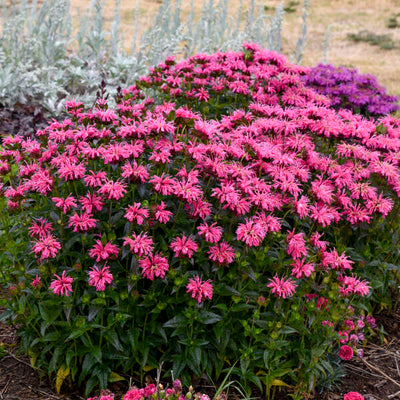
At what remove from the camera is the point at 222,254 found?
6.86 ft

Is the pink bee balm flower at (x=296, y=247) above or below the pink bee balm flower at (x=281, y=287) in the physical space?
above

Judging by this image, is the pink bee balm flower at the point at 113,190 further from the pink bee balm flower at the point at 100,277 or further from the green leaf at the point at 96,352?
the green leaf at the point at 96,352

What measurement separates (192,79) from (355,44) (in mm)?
15246

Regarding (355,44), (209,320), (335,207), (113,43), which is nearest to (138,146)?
(209,320)

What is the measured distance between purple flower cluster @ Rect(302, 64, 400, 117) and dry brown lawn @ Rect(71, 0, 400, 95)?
534 cm

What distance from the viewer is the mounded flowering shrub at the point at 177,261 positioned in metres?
2.09

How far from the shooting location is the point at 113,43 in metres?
7.39

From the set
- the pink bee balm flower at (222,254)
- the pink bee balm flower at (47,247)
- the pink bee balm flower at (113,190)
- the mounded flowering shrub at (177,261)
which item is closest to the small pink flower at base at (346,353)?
the mounded flowering shrub at (177,261)

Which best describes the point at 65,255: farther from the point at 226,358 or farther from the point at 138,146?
the point at 226,358

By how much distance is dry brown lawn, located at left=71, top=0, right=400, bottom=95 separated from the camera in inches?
534

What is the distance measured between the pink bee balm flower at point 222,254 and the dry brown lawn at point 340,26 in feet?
30.5

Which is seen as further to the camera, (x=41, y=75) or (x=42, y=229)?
(x=41, y=75)

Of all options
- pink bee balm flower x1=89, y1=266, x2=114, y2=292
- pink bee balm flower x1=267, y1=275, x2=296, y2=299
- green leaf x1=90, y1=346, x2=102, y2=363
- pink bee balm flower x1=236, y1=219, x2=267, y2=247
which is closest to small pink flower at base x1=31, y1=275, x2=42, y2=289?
pink bee balm flower x1=89, y1=266, x2=114, y2=292

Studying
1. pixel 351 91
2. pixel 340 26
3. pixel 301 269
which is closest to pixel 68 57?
pixel 351 91
